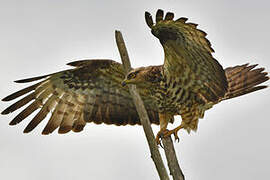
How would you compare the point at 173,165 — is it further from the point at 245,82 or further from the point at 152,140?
A: the point at 245,82

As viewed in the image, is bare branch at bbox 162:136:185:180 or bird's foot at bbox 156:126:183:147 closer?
Answer: bare branch at bbox 162:136:185:180

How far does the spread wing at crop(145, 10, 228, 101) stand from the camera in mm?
7316

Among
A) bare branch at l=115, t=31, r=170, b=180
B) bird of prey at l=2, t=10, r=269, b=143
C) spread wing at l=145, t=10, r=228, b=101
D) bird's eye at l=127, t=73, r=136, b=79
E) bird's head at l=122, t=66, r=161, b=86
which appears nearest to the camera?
bare branch at l=115, t=31, r=170, b=180

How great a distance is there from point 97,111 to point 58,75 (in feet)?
3.39

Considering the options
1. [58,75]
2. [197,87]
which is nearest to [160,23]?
[197,87]

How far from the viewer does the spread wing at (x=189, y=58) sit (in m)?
7.32

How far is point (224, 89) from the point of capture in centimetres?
863

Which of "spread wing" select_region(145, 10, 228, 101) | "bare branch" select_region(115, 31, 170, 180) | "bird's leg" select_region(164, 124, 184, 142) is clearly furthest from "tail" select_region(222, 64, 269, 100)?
"bare branch" select_region(115, 31, 170, 180)

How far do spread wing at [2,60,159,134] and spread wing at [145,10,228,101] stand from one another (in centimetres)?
114

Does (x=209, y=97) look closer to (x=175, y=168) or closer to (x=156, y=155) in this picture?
(x=175, y=168)

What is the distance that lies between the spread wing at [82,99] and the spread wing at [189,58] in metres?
1.14

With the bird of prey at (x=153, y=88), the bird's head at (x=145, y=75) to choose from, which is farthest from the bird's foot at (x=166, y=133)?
the bird's head at (x=145, y=75)

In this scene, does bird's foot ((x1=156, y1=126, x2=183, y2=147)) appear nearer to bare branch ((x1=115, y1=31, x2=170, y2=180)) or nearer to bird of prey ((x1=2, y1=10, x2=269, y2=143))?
bird of prey ((x1=2, y1=10, x2=269, y2=143))

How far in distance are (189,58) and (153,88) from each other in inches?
Result: 40.0
